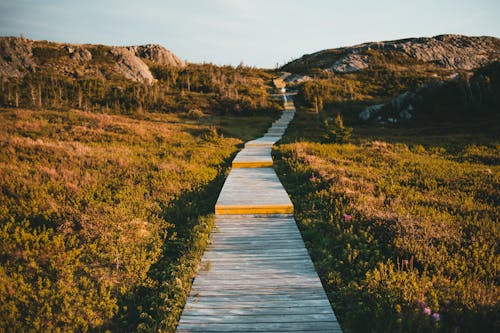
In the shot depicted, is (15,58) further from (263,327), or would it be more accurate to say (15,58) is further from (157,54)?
(263,327)

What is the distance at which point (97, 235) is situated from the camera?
5.78m

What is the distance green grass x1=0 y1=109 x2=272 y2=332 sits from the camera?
403cm

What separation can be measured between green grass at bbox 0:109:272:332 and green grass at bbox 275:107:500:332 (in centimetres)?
266

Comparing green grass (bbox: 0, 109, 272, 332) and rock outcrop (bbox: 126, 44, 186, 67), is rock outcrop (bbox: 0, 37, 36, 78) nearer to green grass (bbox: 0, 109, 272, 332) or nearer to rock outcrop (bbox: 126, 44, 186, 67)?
rock outcrop (bbox: 126, 44, 186, 67)

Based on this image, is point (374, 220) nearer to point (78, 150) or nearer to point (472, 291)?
point (472, 291)

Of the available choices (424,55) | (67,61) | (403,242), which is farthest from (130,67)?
(424,55)

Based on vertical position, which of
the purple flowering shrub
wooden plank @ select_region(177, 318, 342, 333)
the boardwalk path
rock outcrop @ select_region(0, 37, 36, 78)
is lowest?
wooden plank @ select_region(177, 318, 342, 333)

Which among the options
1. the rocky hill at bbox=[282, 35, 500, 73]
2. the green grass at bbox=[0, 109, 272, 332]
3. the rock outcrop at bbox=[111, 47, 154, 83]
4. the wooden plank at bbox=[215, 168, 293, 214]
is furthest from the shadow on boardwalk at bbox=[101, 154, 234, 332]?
the rocky hill at bbox=[282, 35, 500, 73]

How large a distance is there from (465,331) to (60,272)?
6005 mm

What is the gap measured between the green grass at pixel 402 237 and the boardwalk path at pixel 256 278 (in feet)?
1.21

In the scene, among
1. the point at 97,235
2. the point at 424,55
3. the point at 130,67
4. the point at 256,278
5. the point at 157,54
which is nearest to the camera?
the point at 256,278

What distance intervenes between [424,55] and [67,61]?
8100cm

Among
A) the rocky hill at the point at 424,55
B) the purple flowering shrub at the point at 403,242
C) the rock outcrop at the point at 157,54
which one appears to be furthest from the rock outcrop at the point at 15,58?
the rocky hill at the point at 424,55

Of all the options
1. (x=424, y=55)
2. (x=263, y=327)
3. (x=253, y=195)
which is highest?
(x=424, y=55)
